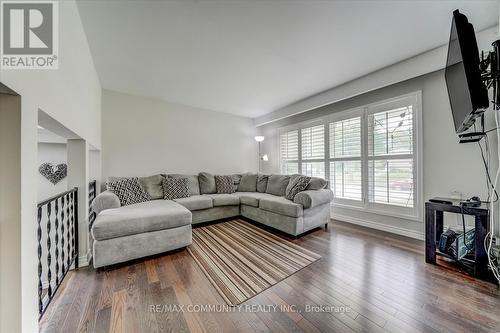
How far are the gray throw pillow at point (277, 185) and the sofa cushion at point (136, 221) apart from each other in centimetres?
185

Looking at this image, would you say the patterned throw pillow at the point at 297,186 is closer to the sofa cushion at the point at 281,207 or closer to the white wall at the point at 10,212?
the sofa cushion at the point at 281,207

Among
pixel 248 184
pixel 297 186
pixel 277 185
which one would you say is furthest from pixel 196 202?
pixel 297 186

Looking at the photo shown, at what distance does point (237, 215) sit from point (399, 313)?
278 cm

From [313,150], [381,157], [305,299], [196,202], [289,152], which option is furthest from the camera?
[289,152]

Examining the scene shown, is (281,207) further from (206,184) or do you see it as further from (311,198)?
(206,184)

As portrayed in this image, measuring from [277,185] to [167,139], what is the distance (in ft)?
8.23

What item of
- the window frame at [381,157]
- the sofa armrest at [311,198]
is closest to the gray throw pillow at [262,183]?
the window frame at [381,157]

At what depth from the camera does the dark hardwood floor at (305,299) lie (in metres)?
1.24

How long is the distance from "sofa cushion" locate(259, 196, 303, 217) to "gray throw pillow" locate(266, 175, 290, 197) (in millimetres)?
569

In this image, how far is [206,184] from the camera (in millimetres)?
4000

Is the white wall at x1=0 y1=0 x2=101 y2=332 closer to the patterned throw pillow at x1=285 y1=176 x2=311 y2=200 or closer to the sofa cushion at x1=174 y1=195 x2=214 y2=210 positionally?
the sofa cushion at x1=174 y1=195 x2=214 y2=210

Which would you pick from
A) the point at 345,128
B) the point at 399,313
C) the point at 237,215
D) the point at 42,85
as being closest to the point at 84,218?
the point at 42,85

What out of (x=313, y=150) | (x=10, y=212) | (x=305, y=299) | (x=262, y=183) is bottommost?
(x=305, y=299)

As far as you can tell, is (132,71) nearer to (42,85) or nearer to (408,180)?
(42,85)
